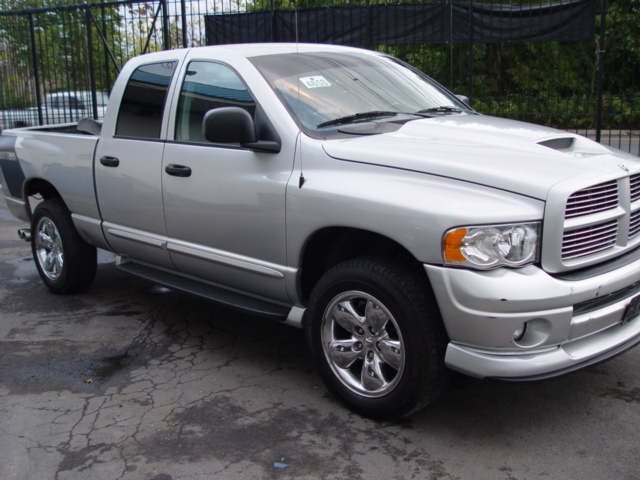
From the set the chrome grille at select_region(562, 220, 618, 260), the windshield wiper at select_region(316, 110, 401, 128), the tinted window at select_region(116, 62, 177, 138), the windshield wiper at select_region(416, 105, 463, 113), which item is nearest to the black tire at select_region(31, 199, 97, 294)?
the tinted window at select_region(116, 62, 177, 138)

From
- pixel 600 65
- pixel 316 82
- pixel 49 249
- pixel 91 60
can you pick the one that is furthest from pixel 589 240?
pixel 91 60

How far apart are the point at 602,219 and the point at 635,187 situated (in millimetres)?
508

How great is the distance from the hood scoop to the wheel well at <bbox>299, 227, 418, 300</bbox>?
964 millimetres

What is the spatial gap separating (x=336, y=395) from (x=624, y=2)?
10.3 metres

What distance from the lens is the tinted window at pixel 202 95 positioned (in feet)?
14.4

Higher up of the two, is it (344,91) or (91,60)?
(91,60)

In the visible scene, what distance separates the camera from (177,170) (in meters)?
4.55

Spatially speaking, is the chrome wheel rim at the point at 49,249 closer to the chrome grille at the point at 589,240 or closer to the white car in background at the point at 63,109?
the chrome grille at the point at 589,240

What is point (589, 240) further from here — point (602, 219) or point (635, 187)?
point (635, 187)

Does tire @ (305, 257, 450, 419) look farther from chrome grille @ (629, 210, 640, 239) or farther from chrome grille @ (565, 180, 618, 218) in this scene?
chrome grille @ (629, 210, 640, 239)

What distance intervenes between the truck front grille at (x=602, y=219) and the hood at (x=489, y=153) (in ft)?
0.28

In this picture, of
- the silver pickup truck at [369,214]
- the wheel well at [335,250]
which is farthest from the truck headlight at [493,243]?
the wheel well at [335,250]

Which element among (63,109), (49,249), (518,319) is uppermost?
(63,109)

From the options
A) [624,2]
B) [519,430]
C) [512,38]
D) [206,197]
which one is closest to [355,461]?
[519,430]
